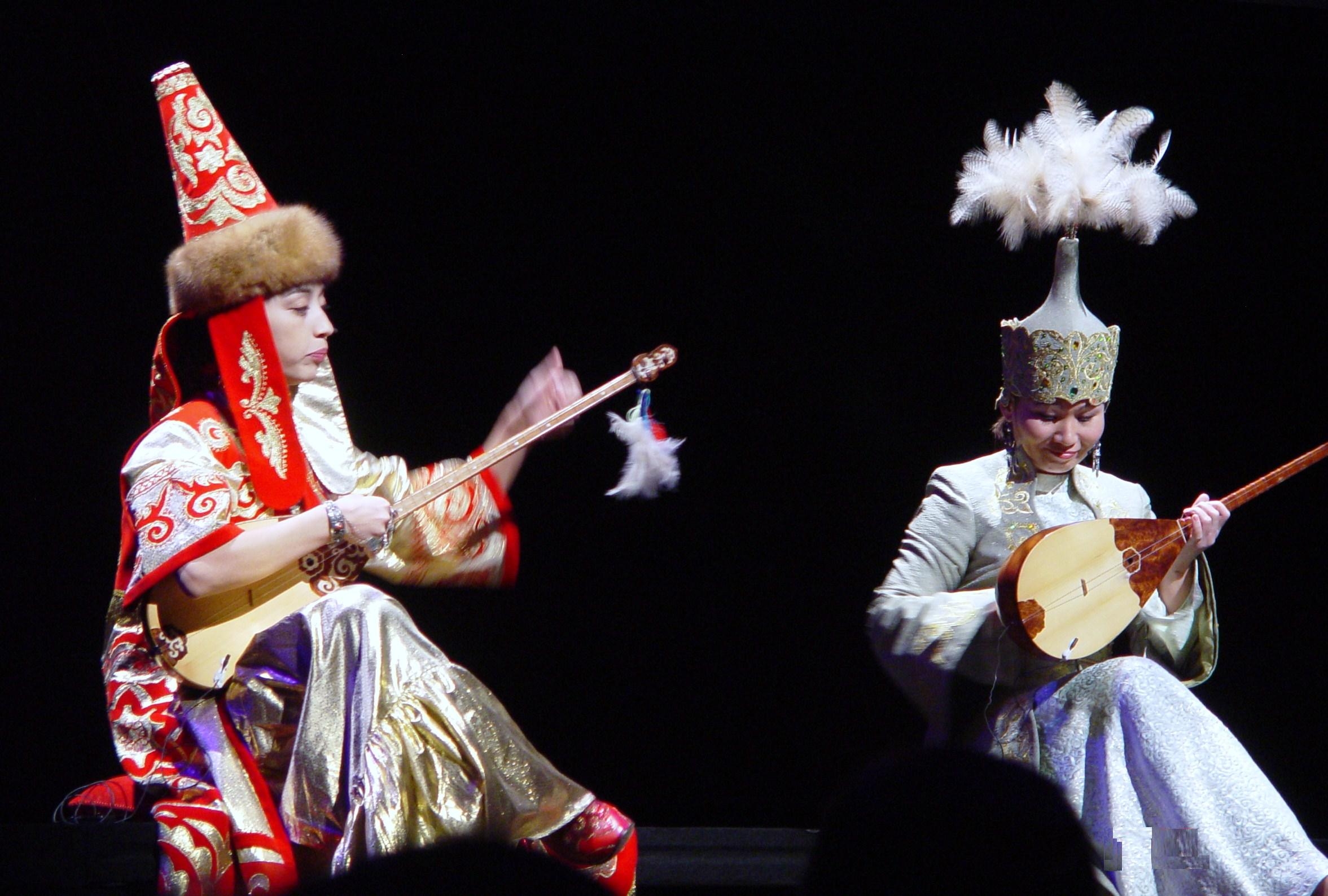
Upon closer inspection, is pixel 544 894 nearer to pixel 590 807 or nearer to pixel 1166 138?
pixel 590 807

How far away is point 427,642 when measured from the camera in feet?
8.48

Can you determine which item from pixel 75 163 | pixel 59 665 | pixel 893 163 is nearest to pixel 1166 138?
pixel 893 163

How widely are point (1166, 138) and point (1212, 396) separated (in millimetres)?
1086

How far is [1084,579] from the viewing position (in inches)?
112

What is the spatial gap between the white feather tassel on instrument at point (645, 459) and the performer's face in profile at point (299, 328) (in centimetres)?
58

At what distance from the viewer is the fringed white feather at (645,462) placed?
295cm

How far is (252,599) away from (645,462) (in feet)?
2.52

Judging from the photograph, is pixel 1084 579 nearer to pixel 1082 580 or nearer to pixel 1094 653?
pixel 1082 580

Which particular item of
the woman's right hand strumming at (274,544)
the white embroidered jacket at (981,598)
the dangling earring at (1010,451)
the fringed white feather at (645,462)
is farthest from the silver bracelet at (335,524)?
the dangling earring at (1010,451)

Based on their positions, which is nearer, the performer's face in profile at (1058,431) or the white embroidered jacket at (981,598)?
the white embroidered jacket at (981,598)

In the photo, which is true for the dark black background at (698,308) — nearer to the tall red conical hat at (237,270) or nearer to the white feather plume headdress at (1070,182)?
the tall red conical hat at (237,270)

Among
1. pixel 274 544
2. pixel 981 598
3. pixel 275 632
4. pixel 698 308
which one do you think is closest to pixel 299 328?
pixel 274 544

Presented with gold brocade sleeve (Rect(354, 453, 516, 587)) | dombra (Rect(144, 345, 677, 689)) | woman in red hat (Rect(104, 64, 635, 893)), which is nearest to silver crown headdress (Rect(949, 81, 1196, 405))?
dombra (Rect(144, 345, 677, 689))

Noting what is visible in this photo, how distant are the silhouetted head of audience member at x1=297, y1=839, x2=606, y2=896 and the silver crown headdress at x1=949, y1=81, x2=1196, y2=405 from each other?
7.57 ft
